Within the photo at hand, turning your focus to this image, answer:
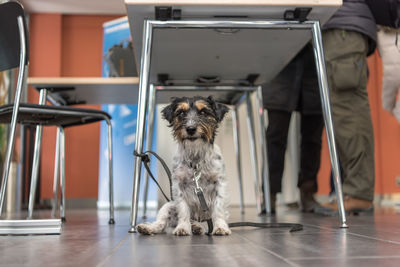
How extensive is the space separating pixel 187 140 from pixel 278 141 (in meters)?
1.58

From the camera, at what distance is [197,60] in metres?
2.71

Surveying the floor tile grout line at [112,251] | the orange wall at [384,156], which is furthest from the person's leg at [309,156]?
the orange wall at [384,156]

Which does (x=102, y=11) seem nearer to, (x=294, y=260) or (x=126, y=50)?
(x=126, y=50)

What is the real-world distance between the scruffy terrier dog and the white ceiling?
576cm

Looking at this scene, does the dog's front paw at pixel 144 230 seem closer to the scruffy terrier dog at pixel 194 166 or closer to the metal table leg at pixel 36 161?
the scruffy terrier dog at pixel 194 166

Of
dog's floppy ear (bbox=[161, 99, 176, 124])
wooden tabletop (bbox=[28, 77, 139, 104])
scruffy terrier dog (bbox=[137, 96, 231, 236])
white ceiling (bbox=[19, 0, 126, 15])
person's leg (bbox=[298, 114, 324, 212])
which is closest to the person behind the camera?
scruffy terrier dog (bbox=[137, 96, 231, 236])

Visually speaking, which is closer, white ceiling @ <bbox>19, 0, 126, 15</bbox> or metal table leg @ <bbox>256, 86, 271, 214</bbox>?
metal table leg @ <bbox>256, 86, 271, 214</bbox>

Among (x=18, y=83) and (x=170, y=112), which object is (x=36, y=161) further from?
(x=170, y=112)

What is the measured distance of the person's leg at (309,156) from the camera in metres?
3.52

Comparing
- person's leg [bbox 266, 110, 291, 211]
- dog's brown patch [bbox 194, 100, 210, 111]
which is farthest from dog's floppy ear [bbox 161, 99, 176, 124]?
person's leg [bbox 266, 110, 291, 211]

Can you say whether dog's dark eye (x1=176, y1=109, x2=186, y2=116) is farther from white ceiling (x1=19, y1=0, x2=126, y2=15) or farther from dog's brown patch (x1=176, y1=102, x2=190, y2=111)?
white ceiling (x1=19, y1=0, x2=126, y2=15)

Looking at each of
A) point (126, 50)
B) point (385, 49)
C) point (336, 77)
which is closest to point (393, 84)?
point (385, 49)

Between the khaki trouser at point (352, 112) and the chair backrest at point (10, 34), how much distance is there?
1811 millimetres

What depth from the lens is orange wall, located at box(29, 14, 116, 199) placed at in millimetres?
7461
